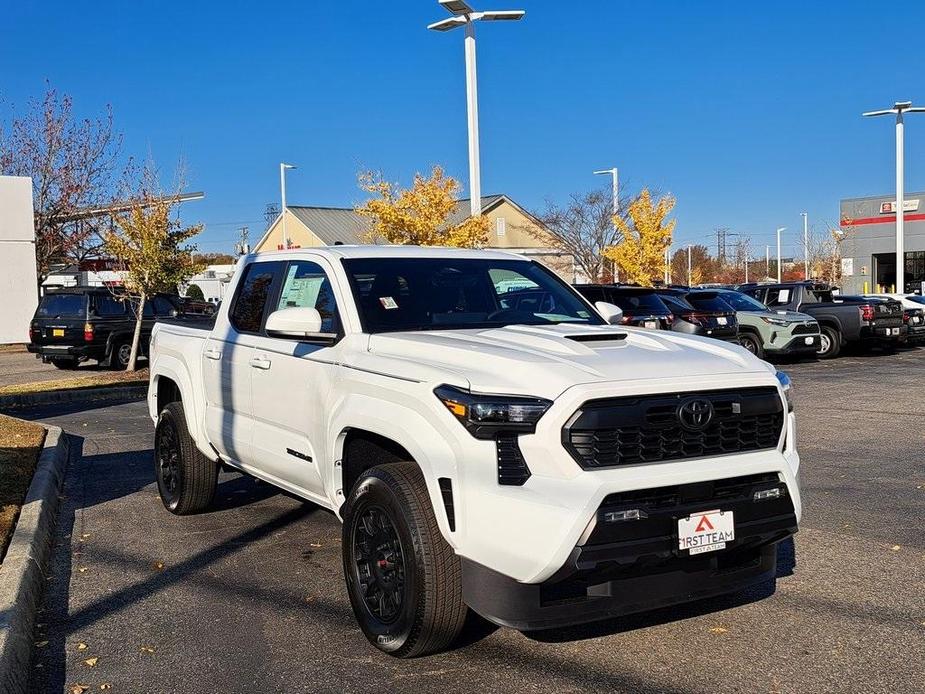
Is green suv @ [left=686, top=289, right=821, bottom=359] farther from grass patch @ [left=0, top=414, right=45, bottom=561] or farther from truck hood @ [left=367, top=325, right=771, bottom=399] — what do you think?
truck hood @ [left=367, top=325, right=771, bottom=399]

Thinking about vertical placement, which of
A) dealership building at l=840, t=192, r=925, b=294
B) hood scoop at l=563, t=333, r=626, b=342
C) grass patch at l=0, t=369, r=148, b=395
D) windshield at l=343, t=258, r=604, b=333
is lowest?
grass patch at l=0, t=369, r=148, b=395

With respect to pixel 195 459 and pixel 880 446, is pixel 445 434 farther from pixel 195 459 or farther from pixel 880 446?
pixel 880 446

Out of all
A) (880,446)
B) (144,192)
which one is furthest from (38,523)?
(144,192)

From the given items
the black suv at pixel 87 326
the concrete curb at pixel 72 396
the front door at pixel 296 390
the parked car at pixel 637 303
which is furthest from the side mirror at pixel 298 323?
the black suv at pixel 87 326

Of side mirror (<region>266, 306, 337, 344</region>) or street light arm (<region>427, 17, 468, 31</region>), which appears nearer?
side mirror (<region>266, 306, 337, 344</region>)

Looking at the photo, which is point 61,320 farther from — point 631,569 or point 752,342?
point 631,569

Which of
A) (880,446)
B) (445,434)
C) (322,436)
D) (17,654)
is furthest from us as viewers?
(880,446)

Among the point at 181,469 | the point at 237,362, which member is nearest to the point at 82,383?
the point at 181,469

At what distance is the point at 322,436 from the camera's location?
16.2 ft

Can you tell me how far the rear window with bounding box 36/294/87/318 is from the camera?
800 inches

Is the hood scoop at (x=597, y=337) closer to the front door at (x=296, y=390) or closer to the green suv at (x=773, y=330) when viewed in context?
the front door at (x=296, y=390)

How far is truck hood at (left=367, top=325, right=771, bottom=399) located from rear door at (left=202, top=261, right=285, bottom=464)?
1.51 metres

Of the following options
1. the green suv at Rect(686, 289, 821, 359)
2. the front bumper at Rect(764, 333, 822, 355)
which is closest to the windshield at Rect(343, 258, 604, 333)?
the green suv at Rect(686, 289, 821, 359)

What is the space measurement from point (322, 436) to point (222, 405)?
1.67 meters
